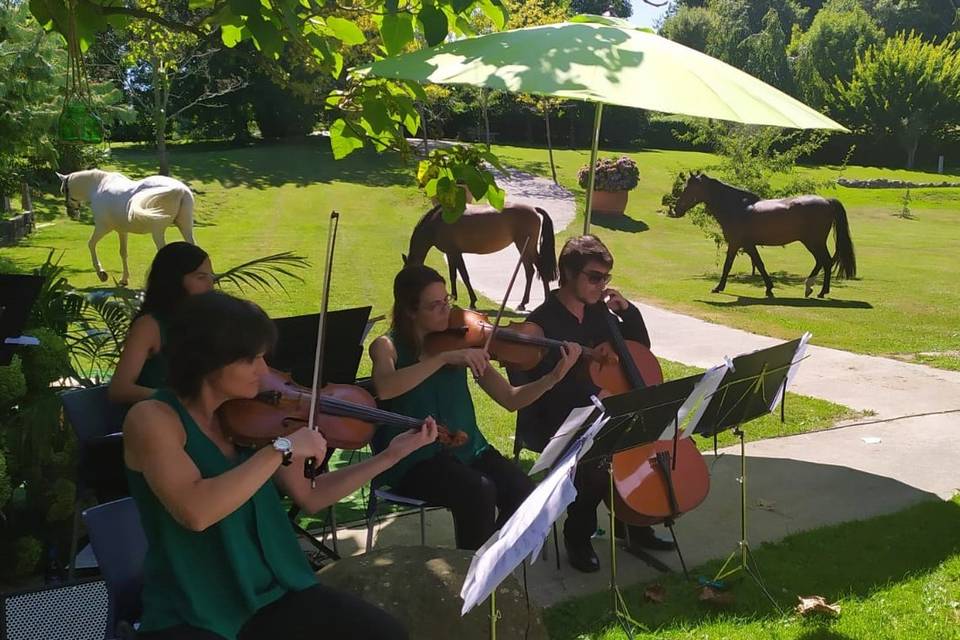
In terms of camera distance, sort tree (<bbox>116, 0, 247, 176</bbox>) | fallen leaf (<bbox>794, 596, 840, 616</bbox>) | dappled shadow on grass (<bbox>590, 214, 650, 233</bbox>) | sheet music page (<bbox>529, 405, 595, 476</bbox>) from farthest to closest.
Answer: dappled shadow on grass (<bbox>590, 214, 650, 233</bbox>) < tree (<bbox>116, 0, 247, 176</bbox>) < fallen leaf (<bbox>794, 596, 840, 616</bbox>) < sheet music page (<bbox>529, 405, 595, 476</bbox>)

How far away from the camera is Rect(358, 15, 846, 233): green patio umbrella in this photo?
3.53 m

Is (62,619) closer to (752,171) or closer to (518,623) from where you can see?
(518,623)

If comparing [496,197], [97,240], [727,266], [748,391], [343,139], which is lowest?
[727,266]

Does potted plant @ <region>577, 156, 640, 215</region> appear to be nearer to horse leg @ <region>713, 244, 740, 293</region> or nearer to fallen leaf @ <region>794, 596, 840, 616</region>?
horse leg @ <region>713, 244, 740, 293</region>

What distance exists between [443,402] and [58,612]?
67.7 inches

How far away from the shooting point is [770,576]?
409 cm

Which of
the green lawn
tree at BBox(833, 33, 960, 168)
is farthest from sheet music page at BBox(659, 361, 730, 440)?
tree at BBox(833, 33, 960, 168)

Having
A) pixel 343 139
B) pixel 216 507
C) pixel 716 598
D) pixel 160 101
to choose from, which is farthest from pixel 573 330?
pixel 160 101

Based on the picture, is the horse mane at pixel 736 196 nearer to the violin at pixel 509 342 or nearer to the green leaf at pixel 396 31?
the violin at pixel 509 342

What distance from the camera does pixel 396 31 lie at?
4.13m

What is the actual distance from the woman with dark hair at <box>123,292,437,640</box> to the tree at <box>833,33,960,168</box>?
42.2m

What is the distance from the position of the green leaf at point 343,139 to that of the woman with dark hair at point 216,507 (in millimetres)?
2298

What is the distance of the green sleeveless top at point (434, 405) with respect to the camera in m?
3.80

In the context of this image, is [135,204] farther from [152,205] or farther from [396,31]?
[396,31]
